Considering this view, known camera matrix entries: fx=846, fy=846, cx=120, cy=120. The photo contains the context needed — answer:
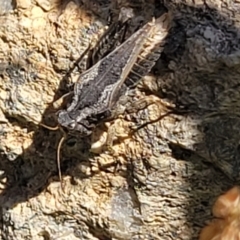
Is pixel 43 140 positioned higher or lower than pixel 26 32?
lower

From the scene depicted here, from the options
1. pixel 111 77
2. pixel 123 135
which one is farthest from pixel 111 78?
pixel 123 135

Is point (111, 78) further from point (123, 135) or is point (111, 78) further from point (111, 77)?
point (123, 135)

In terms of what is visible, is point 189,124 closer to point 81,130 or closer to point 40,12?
point 81,130

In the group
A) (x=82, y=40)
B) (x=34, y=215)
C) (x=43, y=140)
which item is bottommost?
(x=34, y=215)

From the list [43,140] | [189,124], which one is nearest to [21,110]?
[43,140]
